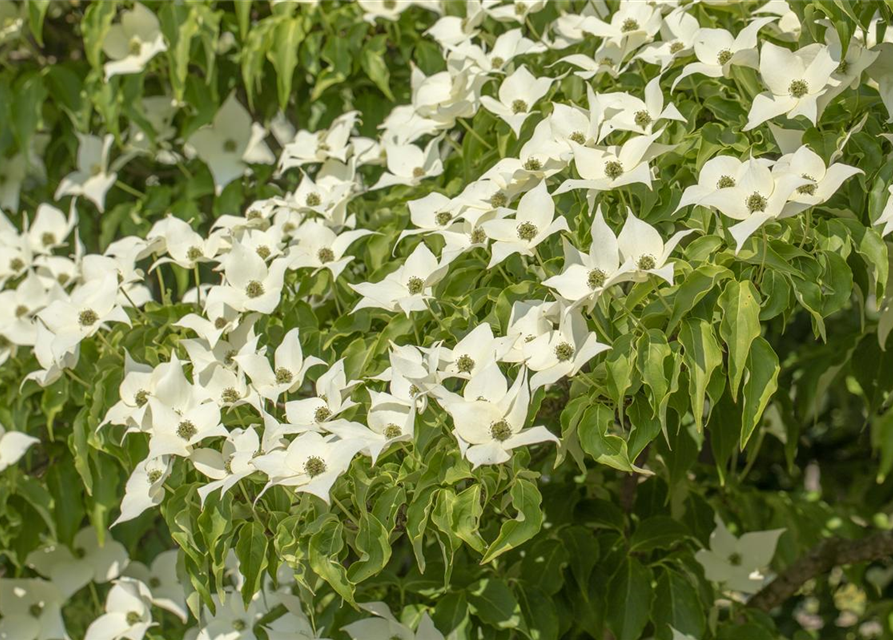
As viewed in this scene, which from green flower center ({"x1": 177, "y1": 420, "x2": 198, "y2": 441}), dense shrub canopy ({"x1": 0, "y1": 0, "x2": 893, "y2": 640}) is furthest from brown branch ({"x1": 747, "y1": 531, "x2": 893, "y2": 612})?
green flower center ({"x1": 177, "y1": 420, "x2": 198, "y2": 441})

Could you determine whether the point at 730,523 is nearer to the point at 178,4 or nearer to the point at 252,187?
the point at 252,187

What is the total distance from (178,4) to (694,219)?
3.17 feet

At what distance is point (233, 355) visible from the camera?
144 centimetres

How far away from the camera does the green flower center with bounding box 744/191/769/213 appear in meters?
1.19

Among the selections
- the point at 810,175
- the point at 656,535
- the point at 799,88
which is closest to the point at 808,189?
the point at 810,175

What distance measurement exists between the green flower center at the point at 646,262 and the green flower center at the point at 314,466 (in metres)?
0.39

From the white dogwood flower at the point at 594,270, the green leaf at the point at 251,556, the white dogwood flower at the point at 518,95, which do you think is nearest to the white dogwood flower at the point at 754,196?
the white dogwood flower at the point at 594,270

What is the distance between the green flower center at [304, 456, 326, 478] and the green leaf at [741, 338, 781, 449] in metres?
0.43

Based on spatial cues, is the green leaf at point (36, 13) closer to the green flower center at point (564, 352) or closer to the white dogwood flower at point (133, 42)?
the white dogwood flower at point (133, 42)

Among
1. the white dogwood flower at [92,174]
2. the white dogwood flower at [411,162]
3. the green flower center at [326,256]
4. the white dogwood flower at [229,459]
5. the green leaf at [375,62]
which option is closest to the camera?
the white dogwood flower at [229,459]

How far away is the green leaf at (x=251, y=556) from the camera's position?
126 cm

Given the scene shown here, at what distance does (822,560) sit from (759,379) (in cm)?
71

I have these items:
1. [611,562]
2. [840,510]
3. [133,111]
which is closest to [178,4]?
[133,111]

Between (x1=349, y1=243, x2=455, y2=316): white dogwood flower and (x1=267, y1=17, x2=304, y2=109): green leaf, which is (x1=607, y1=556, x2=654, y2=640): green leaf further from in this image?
(x1=267, y1=17, x2=304, y2=109): green leaf
